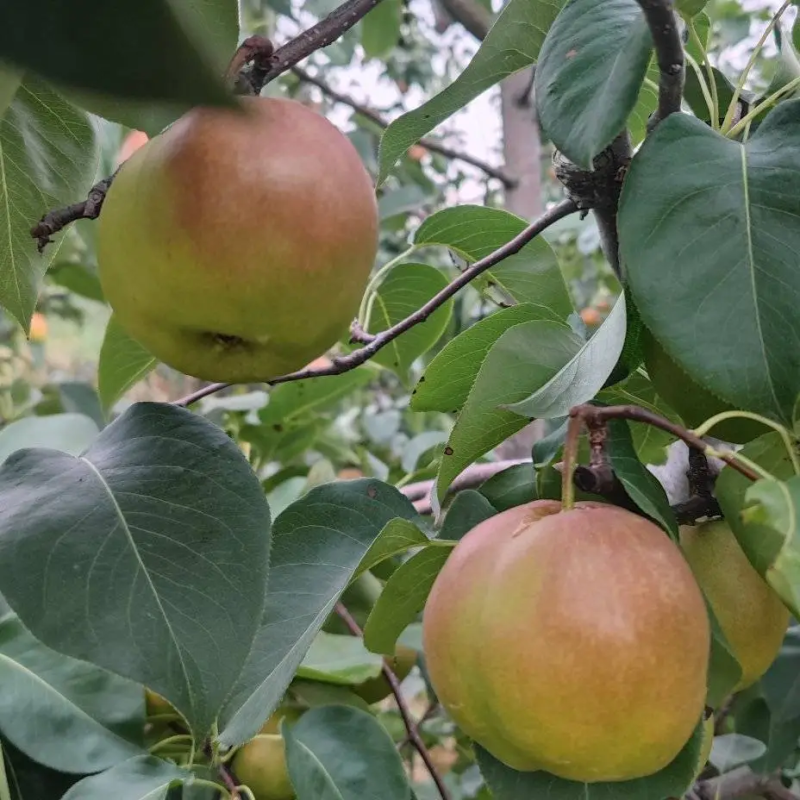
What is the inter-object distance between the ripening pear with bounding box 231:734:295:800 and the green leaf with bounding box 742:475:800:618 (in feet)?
1.58

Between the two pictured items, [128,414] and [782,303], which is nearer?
[782,303]

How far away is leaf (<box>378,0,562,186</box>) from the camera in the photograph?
0.53m

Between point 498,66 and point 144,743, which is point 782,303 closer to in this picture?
point 498,66

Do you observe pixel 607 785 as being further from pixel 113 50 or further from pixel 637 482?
pixel 113 50

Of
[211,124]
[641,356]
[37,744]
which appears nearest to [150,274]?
[211,124]

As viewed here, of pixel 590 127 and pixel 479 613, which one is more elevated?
pixel 590 127

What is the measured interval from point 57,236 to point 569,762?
471mm

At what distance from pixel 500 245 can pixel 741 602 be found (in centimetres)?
40

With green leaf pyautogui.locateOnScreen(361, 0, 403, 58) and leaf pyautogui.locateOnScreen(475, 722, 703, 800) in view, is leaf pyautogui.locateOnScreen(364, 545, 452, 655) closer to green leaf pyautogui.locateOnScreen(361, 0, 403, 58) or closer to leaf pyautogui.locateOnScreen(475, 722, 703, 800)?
leaf pyautogui.locateOnScreen(475, 722, 703, 800)

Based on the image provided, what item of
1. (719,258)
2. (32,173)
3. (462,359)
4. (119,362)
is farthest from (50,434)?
(719,258)

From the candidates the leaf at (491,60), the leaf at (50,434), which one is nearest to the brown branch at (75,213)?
the leaf at (491,60)

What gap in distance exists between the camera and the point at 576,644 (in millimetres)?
382

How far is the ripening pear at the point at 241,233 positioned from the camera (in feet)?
1.20

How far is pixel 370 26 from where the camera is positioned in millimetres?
1621
